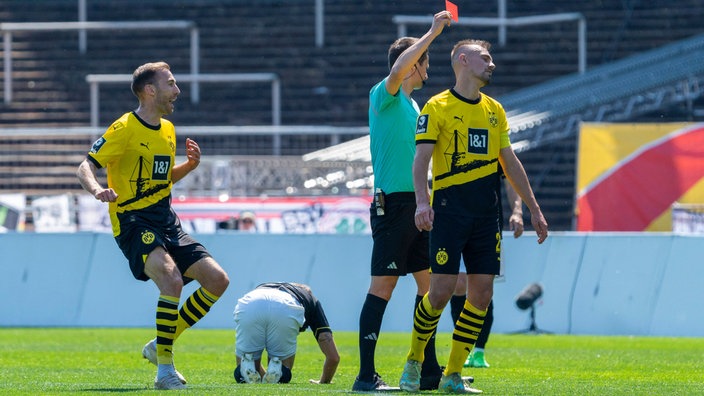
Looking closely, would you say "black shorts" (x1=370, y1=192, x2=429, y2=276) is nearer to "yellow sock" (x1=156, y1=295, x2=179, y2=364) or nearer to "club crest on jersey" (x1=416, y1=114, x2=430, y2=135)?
"club crest on jersey" (x1=416, y1=114, x2=430, y2=135)

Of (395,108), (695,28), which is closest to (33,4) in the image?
(695,28)

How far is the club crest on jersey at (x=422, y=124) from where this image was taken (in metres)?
8.59

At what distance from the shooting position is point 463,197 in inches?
341

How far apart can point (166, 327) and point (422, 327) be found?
1.68m

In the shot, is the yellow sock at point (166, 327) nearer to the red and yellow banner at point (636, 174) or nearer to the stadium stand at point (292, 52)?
the red and yellow banner at point (636, 174)

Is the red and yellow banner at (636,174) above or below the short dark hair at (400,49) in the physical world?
below

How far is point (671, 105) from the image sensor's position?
2758 centimetres

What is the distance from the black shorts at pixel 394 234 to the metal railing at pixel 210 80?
20514 millimetres

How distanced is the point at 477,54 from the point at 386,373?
3158mm

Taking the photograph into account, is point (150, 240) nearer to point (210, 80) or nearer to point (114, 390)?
point (114, 390)

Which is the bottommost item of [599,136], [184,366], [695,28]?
[184,366]

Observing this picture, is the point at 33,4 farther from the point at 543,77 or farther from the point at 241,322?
the point at 241,322

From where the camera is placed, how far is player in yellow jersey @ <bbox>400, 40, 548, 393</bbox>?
8.60m

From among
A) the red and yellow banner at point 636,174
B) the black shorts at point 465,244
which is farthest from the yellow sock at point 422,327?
the red and yellow banner at point 636,174
